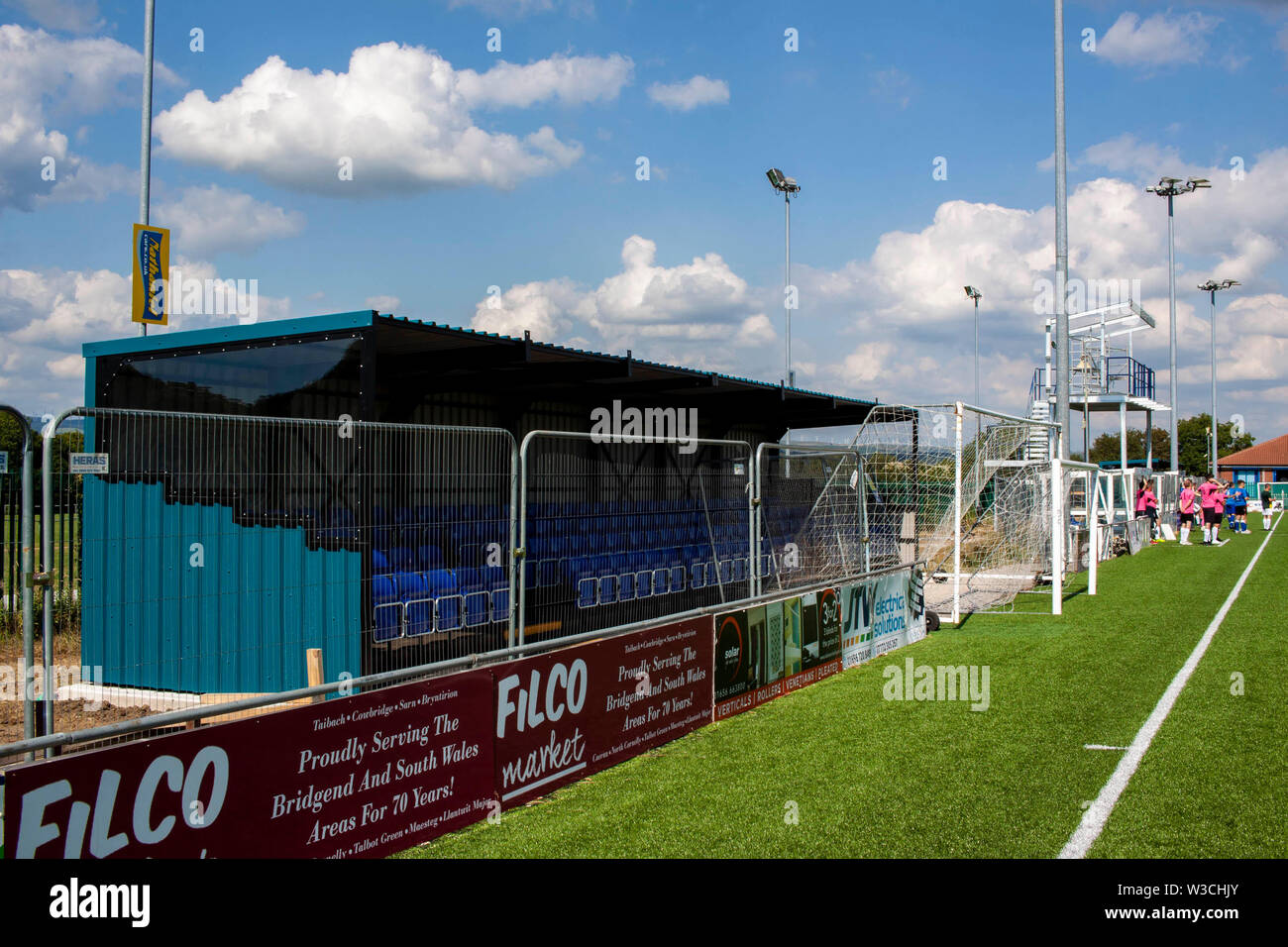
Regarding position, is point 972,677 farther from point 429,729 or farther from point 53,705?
point 53,705

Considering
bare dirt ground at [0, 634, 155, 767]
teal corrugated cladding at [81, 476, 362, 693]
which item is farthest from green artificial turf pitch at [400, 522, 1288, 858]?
bare dirt ground at [0, 634, 155, 767]

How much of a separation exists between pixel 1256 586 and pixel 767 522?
41.0ft

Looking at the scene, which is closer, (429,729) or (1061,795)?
(429,729)

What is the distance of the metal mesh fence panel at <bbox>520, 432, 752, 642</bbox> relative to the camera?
696 centimetres

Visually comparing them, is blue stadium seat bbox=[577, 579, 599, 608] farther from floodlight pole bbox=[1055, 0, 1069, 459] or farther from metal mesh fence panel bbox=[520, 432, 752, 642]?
floodlight pole bbox=[1055, 0, 1069, 459]

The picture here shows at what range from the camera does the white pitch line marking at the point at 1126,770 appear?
5.21m

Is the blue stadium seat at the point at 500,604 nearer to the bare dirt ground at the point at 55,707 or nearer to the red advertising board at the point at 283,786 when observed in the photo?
the red advertising board at the point at 283,786

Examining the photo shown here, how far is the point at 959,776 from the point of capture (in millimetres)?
6453

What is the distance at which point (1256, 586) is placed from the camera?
57.1 ft

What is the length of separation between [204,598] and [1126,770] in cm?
585

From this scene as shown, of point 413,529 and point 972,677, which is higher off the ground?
point 413,529

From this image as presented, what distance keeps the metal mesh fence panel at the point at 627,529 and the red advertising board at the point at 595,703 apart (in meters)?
0.38
